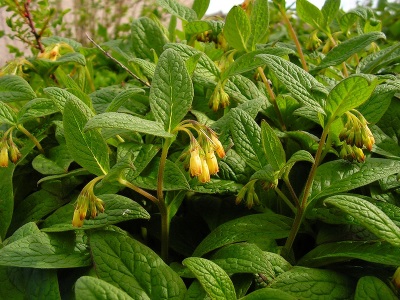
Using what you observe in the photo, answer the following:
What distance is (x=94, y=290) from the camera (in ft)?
2.32

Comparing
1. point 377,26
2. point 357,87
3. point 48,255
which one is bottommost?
point 48,255

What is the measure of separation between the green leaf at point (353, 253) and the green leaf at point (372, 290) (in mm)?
34

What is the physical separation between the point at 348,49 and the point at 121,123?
634mm

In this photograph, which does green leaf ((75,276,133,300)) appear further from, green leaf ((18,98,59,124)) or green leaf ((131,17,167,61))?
green leaf ((131,17,167,61))

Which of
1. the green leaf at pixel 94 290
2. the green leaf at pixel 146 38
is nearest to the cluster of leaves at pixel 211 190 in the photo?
the green leaf at pixel 94 290

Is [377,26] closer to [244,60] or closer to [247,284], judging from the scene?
[244,60]

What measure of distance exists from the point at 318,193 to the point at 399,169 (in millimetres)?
141

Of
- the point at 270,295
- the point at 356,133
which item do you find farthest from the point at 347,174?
the point at 270,295

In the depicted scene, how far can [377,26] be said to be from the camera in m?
1.56

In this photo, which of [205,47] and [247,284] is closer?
[247,284]

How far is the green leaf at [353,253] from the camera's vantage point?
822 mm

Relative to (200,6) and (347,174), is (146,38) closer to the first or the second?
(200,6)

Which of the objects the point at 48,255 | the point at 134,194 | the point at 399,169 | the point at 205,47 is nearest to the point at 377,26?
the point at 205,47

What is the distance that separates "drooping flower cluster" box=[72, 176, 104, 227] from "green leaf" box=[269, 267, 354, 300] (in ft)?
Result: 0.98
